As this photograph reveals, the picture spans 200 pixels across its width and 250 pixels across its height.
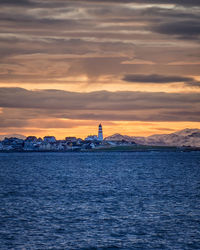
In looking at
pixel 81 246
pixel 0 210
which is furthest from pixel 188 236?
pixel 0 210

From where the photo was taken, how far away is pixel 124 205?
4284 cm

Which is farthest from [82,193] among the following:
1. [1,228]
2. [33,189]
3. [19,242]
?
[19,242]

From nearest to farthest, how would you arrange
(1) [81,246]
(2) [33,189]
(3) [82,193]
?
(1) [81,246] → (3) [82,193] → (2) [33,189]

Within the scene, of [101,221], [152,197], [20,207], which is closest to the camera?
[101,221]

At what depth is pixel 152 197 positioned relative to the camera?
49.0 metres

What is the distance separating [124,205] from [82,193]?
477 inches

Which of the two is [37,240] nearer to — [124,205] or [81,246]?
[81,246]

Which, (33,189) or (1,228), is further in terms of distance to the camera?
(33,189)

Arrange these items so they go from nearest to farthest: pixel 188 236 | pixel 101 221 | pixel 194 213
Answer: pixel 188 236, pixel 101 221, pixel 194 213

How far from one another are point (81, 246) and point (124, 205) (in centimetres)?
1603

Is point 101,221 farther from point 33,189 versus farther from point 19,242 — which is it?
point 33,189

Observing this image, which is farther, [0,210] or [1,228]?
[0,210]

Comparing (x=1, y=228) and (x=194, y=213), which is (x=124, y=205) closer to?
(x=194, y=213)

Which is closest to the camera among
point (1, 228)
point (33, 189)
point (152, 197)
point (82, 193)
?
point (1, 228)
